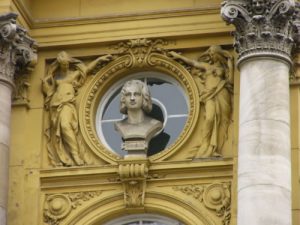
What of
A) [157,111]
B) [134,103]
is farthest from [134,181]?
[157,111]

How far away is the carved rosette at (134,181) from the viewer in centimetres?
2484

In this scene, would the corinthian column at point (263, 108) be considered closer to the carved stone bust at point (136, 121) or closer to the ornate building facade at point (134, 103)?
the ornate building facade at point (134, 103)

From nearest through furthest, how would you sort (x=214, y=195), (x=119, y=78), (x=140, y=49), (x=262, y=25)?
(x=262, y=25)
(x=214, y=195)
(x=140, y=49)
(x=119, y=78)

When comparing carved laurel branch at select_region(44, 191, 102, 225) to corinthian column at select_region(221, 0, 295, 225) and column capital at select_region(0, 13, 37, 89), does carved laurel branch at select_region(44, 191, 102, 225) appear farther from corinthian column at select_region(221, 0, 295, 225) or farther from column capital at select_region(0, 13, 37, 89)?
corinthian column at select_region(221, 0, 295, 225)

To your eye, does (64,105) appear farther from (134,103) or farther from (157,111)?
(157,111)

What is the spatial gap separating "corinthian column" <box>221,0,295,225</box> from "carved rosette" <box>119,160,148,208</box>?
256cm

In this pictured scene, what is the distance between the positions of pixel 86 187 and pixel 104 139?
1.17 metres

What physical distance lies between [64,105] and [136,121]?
1379mm

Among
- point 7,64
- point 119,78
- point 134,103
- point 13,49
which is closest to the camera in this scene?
point 7,64

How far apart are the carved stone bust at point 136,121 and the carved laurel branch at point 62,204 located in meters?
1.10

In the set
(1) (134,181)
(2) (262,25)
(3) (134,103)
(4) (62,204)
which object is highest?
(2) (262,25)

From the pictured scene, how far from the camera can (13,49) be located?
25.1 metres

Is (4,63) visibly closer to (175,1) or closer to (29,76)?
(29,76)

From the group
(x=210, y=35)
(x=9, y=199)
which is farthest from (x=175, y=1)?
(x=9, y=199)
